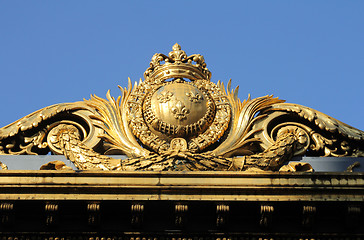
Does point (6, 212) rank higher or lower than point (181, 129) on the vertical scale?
lower

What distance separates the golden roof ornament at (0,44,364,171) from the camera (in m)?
16.9

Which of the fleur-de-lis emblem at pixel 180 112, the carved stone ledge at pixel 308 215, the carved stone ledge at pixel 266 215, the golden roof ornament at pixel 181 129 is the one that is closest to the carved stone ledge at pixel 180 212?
the carved stone ledge at pixel 266 215

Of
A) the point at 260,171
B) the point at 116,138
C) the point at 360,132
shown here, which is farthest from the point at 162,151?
the point at 360,132

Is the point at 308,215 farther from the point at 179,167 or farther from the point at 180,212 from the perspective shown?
the point at 179,167

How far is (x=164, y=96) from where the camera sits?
57.7 ft

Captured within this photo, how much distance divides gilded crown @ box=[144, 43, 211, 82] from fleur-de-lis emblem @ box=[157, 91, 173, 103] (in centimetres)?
48

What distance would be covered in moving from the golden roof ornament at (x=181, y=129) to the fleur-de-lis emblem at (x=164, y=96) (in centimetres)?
2

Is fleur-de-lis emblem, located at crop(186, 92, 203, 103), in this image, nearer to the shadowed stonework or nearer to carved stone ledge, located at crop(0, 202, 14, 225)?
the shadowed stonework

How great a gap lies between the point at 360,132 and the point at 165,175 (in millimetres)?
3949

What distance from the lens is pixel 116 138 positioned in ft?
56.5

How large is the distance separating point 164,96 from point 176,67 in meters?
0.95

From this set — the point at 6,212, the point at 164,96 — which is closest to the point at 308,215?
the point at 164,96

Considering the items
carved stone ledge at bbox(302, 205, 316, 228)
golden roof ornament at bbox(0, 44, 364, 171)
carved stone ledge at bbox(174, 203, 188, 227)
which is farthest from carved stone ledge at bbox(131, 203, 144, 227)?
carved stone ledge at bbox(302, 205, 316, 228)

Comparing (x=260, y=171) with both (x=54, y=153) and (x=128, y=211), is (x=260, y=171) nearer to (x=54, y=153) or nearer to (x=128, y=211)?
(x=128, y=211)
